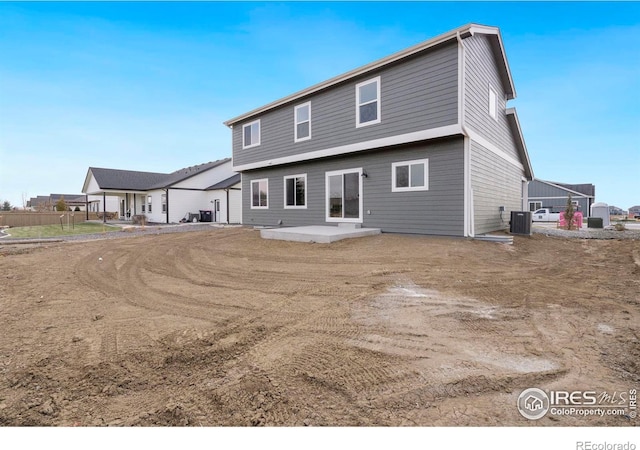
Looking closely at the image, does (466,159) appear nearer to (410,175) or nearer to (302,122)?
(410,175)

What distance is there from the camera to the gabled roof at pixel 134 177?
26.2 metres

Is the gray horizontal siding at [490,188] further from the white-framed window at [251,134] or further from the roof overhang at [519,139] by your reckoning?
the white-framed window at [251,134]

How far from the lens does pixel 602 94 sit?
12766 mm

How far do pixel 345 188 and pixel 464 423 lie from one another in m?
10.1

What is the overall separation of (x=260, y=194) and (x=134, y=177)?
72.0 feet

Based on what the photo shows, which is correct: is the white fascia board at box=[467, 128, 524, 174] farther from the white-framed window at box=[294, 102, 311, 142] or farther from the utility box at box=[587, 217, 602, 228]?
the utility box at box=[587, 217, 602, 228]

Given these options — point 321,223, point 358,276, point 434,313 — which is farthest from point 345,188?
point 434,313

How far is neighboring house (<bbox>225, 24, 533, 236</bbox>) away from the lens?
8633 mm

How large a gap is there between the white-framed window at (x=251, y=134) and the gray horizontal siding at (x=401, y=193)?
2.61m

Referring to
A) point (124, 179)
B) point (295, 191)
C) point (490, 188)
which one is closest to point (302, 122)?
point (295, 191)

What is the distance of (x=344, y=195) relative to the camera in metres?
11.5

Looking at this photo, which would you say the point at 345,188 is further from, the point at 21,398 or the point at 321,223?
the point at 21,398

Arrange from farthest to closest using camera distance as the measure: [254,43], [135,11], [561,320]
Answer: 1. [254,43]
2. [135,11]
3. [561,320]
